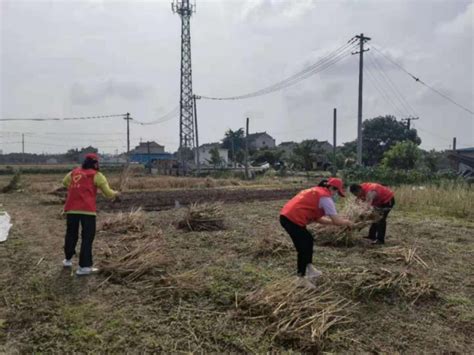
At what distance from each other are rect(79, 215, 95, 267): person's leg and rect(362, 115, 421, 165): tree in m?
49.0

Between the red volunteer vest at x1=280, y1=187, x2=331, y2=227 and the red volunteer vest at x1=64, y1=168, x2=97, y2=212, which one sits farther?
the red volunteer vest at x1=64, y1=168, x2=97, y2=212

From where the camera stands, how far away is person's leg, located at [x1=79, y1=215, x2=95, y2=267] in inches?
201

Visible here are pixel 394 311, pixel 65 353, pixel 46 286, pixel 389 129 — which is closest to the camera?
pixel 65 353

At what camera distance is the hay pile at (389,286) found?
4391 millimetres

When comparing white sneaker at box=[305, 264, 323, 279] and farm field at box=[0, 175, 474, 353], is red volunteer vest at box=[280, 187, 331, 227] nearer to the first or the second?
white sneaker at box=[305, 264, 323, 279]

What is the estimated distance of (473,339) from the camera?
353 centimetres

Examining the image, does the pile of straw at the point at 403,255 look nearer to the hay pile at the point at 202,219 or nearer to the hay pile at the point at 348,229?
the hay pile at the point at 348,229

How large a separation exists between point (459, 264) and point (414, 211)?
7159 millimetres

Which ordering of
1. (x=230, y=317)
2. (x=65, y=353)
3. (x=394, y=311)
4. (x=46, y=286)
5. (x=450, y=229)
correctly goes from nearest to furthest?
(x=65, y=353)
(x=230, y=317)
(x=394, y=311)
(x=46, y=286)
(x=450, y=229)

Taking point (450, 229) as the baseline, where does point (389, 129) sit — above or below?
above

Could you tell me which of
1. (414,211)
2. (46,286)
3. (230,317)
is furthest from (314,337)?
(414,211)

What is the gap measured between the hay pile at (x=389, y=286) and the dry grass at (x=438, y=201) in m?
8.35

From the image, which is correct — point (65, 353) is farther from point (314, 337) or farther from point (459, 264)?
point (459, 264)

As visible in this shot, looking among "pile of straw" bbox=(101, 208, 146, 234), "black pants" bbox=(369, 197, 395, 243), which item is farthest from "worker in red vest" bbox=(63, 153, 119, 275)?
"black pants" bbox=(369, 197, 395, 243)
